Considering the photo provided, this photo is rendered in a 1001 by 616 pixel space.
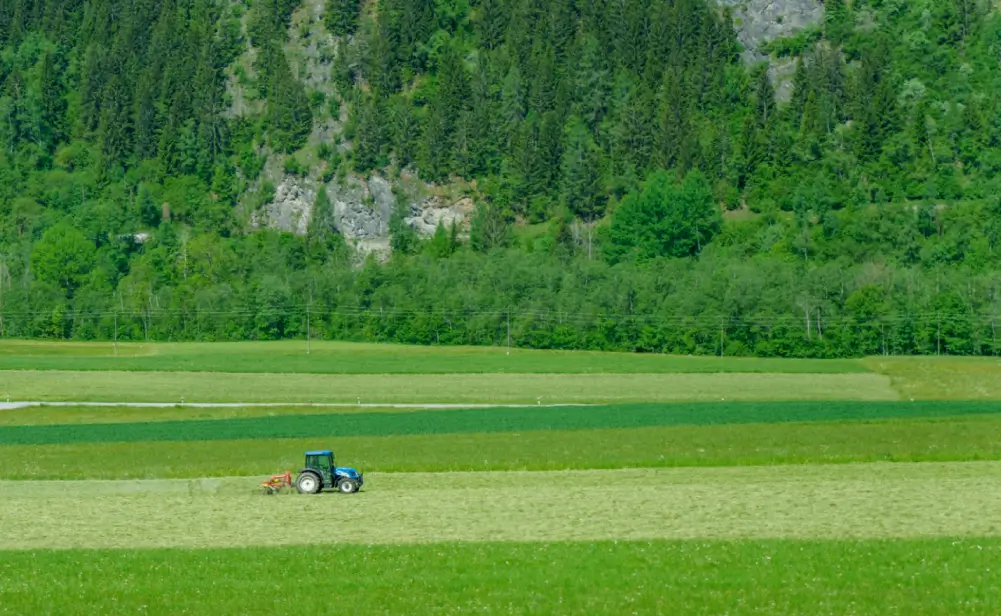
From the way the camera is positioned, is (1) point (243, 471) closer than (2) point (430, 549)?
No

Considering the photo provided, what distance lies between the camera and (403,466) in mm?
63281

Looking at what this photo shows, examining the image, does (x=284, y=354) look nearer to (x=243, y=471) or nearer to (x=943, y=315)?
(x=943, y=315)

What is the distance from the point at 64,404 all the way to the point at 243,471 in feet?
145

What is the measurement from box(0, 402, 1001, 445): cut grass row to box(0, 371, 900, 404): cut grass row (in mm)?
12073

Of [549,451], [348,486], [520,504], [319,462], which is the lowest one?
[549,451]

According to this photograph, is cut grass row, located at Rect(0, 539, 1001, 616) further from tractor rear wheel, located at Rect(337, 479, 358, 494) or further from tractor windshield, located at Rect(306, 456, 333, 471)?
tractor windshield, located at Rect(306, 456, 333, 471)

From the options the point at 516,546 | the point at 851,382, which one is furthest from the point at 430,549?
the point at 851,382

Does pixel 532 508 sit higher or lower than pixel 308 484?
higher

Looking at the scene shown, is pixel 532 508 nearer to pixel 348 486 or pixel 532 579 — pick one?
pixel 348 486

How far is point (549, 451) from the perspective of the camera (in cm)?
6756

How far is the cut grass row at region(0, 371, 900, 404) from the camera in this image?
106 m

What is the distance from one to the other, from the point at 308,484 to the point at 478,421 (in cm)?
3072

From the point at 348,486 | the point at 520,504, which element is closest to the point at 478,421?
the point at 348,486

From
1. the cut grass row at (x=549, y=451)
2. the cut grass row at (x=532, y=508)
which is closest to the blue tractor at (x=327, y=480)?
the cut grass row at (x=532, y=508)
